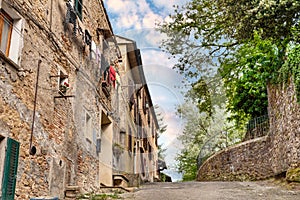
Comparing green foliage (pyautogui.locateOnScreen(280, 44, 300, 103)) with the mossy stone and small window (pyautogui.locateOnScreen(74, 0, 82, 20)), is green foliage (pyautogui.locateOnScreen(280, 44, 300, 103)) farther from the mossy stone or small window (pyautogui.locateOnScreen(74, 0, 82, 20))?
small window (pyautogui.locateOnScreen(74, 0, 82, 20))

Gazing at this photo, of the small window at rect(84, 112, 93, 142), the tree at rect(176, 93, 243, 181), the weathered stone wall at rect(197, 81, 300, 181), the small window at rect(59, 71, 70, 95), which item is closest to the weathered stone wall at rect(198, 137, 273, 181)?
the weathered stone wall at rect(197, 81, 300, 181)

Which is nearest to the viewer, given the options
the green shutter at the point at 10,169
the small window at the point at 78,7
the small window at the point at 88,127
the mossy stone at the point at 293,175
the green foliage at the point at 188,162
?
the green shutter at the point at 10,169

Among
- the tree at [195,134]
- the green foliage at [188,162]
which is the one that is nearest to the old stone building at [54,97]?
the tree at [195,134]

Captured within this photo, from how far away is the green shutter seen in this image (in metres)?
6.16

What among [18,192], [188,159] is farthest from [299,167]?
[188,159]

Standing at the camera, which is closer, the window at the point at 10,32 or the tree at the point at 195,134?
the window at the point at 10,32

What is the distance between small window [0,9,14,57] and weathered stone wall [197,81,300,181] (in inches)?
304

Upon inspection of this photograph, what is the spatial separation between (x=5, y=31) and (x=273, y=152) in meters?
9.76

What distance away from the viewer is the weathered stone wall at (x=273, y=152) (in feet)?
35.2

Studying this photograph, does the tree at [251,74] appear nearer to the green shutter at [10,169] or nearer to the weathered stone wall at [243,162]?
the weathered stone wall at [243,162]

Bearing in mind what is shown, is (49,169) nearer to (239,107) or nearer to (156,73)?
(156,73)

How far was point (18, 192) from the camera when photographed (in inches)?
260

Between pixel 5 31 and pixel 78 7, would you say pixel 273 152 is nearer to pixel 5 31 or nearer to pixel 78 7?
pixel 78 7

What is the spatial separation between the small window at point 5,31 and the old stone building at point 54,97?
0.02m
